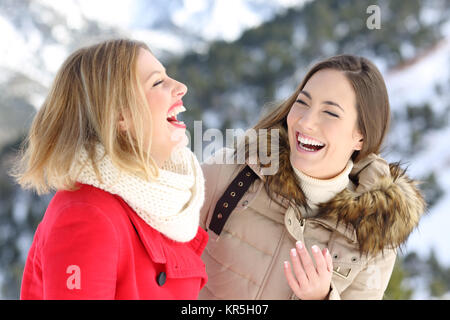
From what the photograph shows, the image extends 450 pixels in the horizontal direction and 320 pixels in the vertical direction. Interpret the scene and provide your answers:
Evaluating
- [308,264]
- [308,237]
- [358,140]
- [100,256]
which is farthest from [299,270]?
[100,256]

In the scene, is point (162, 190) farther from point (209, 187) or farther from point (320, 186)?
point (320, 186)

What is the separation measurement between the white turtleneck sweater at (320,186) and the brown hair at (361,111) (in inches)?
1.0

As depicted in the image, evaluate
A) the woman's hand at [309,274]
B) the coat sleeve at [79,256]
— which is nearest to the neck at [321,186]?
the woman's hand at [309,274]

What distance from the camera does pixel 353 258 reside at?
147cm

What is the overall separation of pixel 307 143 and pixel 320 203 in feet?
0.72

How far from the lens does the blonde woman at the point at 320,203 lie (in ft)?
4.85

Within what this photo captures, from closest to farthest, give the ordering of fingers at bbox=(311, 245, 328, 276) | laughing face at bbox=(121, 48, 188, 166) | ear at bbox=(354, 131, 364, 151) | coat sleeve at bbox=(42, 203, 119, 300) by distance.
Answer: coat sleeve at bbox=(42, 203, 119, 300) < laughing face at bbox=(121, 48, 188, 166) < fingers at bbox=(311, 245, 328, 276) < ear at bbox=(354, 131, 364, 151)

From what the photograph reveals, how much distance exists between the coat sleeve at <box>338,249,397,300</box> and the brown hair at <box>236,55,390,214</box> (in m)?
0.30

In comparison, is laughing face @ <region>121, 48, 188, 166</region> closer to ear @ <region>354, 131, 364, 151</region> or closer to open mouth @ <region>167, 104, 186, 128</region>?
open mouth @ <region>167, 104, 186, 128</region>

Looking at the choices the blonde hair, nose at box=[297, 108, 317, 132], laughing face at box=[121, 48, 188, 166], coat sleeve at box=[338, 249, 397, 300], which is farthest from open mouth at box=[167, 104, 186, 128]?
coat sleeve at box=[338, 249, 397, 300]

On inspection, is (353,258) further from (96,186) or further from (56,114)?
(56,114)

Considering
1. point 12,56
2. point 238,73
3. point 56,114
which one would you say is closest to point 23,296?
point 56,114

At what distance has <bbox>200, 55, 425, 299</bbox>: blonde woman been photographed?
148 centimetres

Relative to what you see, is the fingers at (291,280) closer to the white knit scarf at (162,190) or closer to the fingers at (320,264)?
the fingers at (320,264)
